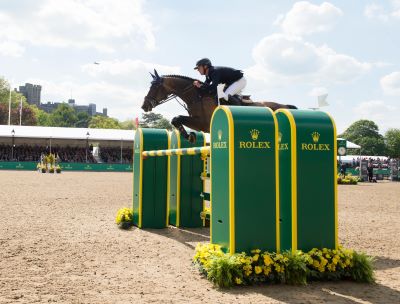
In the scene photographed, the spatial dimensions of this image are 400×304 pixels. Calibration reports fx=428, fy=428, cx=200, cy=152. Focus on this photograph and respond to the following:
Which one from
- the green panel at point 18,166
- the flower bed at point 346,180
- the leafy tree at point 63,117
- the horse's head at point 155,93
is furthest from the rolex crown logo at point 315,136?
the leafy tree at point 63,117

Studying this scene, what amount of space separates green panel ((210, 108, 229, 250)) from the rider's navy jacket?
1839mm

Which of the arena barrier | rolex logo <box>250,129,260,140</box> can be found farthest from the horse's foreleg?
rolex logo <box>250,129,260,140</box>

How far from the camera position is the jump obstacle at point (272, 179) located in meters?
4.35

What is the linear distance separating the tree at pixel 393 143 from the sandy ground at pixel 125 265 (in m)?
87.3

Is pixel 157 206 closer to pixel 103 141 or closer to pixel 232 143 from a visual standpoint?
pixel 232 143

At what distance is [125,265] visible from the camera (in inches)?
195

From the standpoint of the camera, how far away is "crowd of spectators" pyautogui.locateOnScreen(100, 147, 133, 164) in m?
42.9

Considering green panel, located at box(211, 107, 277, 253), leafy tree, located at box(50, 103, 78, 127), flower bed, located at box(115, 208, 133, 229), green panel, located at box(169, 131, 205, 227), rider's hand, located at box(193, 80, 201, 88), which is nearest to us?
green panel, located at box(211, 107, 277, 253)

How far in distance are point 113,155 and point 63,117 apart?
61.2 metres

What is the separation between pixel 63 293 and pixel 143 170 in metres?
4.09

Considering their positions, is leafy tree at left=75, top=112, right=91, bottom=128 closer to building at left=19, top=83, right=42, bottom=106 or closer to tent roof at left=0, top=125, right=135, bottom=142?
tent roof at left=0, top=125, right=135, bottom=142

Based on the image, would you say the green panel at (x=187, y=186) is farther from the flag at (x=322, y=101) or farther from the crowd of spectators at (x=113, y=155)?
the crowd of spectators at (x=113, y=155)

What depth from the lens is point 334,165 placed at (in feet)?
15.6

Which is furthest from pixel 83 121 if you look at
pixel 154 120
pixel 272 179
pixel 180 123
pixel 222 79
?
pixel 272 179
